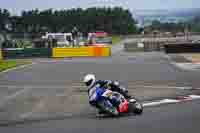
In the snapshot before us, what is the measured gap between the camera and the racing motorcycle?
1441cm

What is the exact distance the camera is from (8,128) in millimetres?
13453

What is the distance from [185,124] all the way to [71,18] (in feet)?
418

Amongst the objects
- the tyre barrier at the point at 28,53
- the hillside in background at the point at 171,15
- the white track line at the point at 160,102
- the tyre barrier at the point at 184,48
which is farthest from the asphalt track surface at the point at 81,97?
the hillside in background at the point at 171,15

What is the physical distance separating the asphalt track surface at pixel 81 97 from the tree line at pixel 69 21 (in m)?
94.3

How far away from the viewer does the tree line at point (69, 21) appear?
427 ft

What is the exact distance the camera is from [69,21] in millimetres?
137250

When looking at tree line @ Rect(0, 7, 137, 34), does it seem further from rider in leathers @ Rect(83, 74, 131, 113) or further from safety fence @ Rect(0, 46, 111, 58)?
rider in leathers @ Rect(83, 74, 131, 113)

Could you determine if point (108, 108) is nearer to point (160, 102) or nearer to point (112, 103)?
point (112, 103)

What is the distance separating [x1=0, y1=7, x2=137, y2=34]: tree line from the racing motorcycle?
11200 centimetres

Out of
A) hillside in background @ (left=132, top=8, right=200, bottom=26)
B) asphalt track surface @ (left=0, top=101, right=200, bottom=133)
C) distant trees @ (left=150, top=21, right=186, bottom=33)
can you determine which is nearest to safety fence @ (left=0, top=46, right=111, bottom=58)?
asphalt track surface @ (left=0, top=101, right=200, bottom=133)

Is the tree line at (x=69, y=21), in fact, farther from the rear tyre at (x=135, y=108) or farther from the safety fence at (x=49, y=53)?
the rear tyre at (x=135, y=108)

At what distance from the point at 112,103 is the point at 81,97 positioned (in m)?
5.67

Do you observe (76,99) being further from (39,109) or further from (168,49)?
(168,49)

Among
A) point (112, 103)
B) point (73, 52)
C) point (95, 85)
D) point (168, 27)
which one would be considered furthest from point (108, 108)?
point (168, 27)
